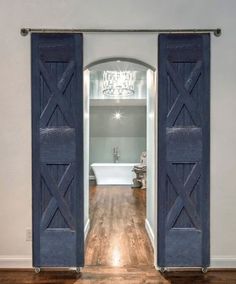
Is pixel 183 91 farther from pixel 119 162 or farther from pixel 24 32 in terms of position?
pixel 119 162

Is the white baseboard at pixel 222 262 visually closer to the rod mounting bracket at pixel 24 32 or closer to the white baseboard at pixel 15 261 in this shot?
the white baseboard at pixel 15 261

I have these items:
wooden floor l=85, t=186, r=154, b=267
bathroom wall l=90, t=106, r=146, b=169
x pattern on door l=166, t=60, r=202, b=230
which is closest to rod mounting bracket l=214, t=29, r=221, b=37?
x pattern on door l=166, t=60, r=202, b=230

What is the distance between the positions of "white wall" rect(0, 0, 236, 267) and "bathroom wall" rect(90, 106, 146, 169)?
678 centimetres

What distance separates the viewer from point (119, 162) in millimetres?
11078

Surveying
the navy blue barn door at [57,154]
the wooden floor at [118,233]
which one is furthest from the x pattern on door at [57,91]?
the wooden floor at [118,233]

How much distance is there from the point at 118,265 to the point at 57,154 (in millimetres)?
1552

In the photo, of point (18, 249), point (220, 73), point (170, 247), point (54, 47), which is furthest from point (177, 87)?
point (18, 249)

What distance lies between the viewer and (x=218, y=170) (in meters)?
3.46

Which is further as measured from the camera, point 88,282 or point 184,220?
point 184,220

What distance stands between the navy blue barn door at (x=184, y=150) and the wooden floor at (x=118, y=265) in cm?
20

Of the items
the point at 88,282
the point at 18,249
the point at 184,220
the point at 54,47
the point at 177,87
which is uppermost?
the point at 54,47

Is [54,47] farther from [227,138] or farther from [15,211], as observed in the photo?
[227,138]

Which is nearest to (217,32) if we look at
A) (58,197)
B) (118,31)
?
(118,31)

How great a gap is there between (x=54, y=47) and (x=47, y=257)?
2.41m
